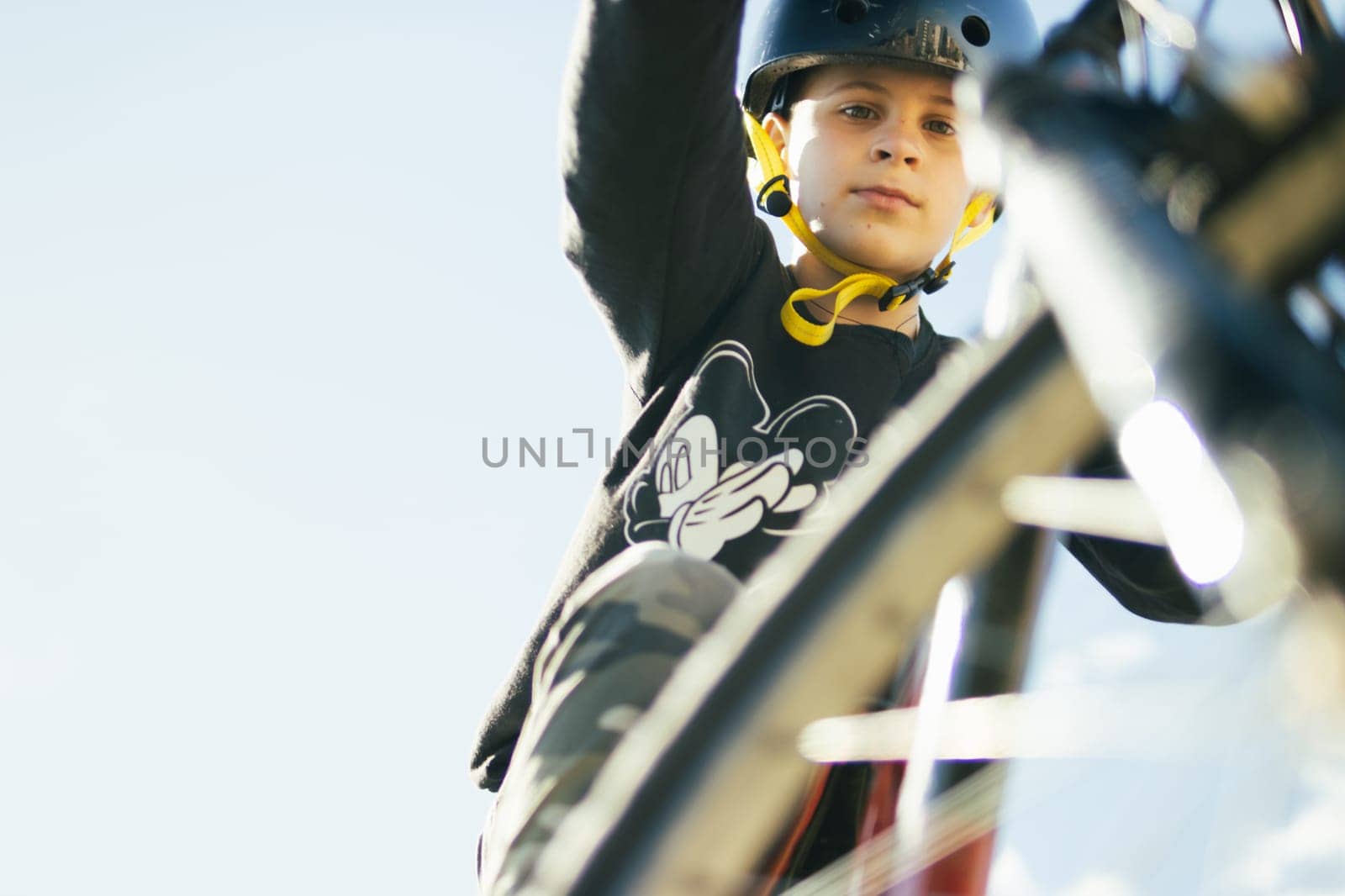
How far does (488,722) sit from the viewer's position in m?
2.17

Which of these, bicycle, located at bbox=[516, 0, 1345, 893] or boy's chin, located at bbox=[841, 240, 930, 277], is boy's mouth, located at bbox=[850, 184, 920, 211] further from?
bicycle, located at bbox=[516, 0, 1345, 893]

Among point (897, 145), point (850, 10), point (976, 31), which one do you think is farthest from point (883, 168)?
point (976, 31)

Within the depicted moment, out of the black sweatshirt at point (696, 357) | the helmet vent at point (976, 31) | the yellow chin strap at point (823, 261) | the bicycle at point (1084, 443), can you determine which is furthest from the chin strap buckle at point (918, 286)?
the bicycle at point (1084, 443)

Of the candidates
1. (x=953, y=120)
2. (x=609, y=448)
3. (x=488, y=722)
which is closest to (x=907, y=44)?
(x=953, y=120)

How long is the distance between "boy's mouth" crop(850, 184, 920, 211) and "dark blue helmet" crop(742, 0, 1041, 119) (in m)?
0.27

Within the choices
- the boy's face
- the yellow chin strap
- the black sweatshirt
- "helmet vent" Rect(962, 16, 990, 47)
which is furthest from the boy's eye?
the black sweatshirt

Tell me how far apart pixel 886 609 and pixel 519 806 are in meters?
0.50

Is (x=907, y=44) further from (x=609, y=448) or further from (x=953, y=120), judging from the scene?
(x=609, y=448)

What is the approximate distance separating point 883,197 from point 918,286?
18 cm

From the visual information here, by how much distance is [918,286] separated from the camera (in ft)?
8.95

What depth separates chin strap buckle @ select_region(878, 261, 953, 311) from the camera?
105 inches

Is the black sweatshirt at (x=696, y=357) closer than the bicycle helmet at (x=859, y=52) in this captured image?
Yes

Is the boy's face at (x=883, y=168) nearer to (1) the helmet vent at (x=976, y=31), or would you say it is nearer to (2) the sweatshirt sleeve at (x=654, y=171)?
(1) the helmet vent at (x=976, y=31)

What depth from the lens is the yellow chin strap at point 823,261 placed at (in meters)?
2.50
